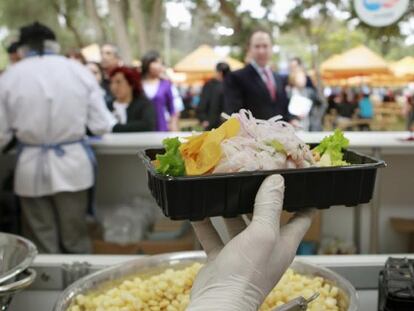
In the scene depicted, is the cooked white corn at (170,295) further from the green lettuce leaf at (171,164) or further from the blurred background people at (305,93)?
the blurred background people at (305,93)

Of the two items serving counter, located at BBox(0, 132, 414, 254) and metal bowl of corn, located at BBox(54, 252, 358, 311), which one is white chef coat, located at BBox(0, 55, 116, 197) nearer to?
serving counter, located at BBox(0, 132, 414, 254)

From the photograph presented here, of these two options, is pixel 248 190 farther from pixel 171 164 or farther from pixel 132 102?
pixel 132 102

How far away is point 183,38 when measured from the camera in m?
22.1

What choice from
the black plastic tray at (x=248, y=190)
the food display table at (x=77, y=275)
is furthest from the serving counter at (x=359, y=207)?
the black plastic tray at (x=248, y=190)

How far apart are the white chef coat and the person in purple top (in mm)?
1344

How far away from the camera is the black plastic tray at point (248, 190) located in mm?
930

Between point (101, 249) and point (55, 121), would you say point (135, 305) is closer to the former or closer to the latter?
point (55, 121)

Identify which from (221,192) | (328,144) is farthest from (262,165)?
(328,144)

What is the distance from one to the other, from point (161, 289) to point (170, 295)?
3 centimetres

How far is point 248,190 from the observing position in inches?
37.8

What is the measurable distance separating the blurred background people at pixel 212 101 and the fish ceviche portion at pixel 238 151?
3.46 m

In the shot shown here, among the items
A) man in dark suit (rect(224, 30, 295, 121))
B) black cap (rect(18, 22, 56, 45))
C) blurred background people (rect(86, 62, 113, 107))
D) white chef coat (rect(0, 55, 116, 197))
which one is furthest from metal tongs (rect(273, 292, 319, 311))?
blurred background people (rect(86, 62, 113, 107))

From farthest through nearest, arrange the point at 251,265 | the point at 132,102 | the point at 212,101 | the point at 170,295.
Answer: the point at 212,101 → the point at 132,102 → the point at 170,295 → the point at 251,265

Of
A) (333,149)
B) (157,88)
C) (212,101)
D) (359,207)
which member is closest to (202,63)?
(212,101)
